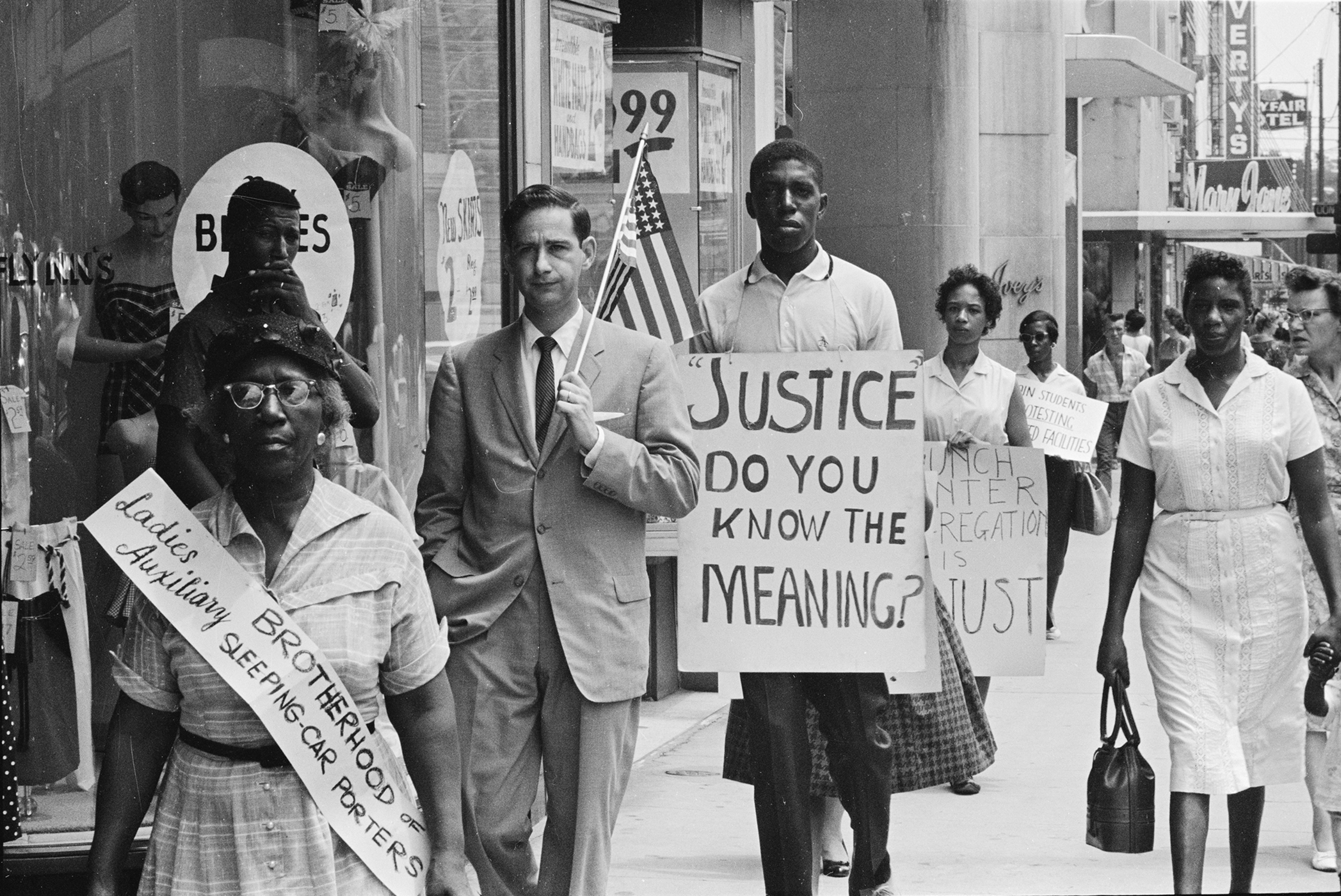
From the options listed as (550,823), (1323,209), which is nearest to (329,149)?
(550,823)

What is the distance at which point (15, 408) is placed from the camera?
5336mm

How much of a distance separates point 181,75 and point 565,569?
210 cm

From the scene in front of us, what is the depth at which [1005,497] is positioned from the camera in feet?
19.8

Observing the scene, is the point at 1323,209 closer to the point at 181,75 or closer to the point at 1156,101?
the point at 181,75

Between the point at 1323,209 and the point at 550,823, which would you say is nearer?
the point at 550,823

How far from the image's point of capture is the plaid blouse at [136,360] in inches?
216

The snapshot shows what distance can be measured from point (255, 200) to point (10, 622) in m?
1.36

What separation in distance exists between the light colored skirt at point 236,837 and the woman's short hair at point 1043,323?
5074mm

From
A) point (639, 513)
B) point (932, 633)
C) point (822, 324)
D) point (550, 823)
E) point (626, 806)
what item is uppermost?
point (822, 324)

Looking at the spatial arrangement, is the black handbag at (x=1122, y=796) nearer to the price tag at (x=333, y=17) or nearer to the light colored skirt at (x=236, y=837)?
the light colored skirt at (x=236, y=837)

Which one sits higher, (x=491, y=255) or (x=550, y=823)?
(x=491, y=255)

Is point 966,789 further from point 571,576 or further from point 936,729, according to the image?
point 571,576

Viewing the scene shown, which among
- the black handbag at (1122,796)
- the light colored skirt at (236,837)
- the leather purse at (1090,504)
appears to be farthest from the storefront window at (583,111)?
the light colored skirt at (236,837)

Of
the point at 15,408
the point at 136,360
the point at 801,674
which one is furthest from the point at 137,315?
the point at 801,674
